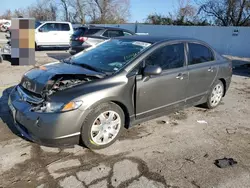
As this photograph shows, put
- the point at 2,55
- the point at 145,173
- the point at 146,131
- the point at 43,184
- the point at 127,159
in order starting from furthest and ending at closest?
the point at 2,55
the point at 146,131
the point at 127,159
the point at 145,173
the point at 43,184

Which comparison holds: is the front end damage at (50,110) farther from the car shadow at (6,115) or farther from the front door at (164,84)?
the front door at (164,84)

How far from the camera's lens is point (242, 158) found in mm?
3416

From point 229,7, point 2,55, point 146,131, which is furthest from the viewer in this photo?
point 229,7

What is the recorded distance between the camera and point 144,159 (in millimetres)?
3250

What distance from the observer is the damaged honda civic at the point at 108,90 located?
119 inches

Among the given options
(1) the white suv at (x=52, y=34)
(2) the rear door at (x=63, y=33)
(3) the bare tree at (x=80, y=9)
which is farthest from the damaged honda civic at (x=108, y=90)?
(3) the bare tree at (x=80, y=9)

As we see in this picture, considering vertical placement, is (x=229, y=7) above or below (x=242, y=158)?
above

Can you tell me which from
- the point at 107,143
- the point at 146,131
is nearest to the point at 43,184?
the point at 107,143

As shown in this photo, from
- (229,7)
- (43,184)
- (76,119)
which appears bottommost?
(43,184)

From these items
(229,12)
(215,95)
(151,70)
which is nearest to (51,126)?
(151,70)

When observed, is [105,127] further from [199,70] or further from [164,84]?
[199,70]

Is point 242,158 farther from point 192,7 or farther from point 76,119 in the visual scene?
point 192,7

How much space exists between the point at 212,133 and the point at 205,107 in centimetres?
128

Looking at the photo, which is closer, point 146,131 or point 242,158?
point 242,158
